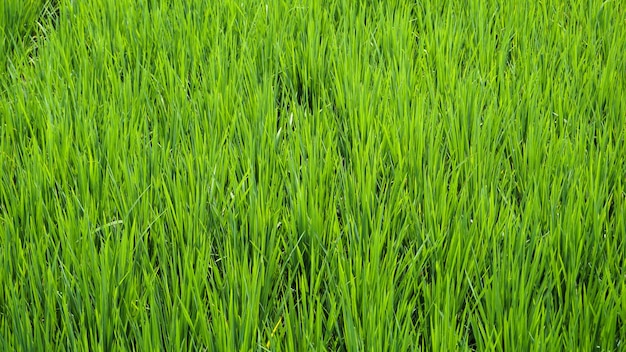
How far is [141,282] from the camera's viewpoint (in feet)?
4.66

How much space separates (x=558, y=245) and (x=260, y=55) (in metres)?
1.00

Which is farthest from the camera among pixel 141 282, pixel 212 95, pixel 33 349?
pixel 212 95

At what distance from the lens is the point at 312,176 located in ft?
5.22

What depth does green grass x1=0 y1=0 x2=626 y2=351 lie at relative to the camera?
1301 mm

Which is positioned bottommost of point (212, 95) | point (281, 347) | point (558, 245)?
point (281, 347)

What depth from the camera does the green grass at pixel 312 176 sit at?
4.27 ft

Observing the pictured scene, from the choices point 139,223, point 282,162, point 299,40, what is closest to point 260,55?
point 299,40

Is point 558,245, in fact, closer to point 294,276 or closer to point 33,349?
point 294,276

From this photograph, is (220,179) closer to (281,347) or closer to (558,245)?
(281,347)

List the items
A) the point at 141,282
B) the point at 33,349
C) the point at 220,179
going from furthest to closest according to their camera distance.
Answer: the point at 220,179, the point at 141,282, the point at 33,349

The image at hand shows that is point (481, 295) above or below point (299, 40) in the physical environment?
below

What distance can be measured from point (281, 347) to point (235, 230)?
0.83ft

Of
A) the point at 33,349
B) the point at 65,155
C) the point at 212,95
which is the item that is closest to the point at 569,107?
the point at 212,95

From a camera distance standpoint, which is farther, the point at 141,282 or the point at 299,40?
the point at 299,40
